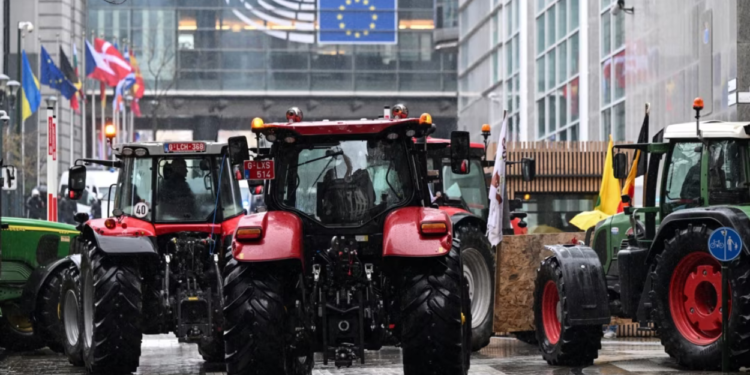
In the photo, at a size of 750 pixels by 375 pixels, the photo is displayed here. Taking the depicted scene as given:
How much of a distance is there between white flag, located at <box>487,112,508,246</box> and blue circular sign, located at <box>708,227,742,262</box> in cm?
497

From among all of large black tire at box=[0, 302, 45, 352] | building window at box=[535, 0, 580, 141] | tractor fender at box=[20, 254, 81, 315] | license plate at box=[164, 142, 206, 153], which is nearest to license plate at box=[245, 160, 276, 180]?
license plate at box=[164, 142, 206, 153]

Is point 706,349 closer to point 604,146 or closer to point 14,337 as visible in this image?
point 14,337

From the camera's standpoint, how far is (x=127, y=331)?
14438mm

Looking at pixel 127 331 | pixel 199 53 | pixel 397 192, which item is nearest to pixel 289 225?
pixel 397 192

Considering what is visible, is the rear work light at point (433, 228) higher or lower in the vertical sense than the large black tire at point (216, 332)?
higher

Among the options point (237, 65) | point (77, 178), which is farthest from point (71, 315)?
point (237, 65)

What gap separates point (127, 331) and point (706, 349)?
5526 mm

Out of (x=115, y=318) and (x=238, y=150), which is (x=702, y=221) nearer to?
(x=238, y=150)

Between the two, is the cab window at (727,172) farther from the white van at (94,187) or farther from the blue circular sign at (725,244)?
the white van at (94,187)

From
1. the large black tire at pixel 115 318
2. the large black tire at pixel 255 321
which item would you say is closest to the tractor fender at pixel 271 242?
the large black tire at pixel 255 321

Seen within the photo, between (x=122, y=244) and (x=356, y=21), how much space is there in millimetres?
68330

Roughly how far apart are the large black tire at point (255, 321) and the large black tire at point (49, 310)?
659 centimetres

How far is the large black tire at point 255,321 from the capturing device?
11148mm

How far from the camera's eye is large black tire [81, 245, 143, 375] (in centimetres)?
1439
